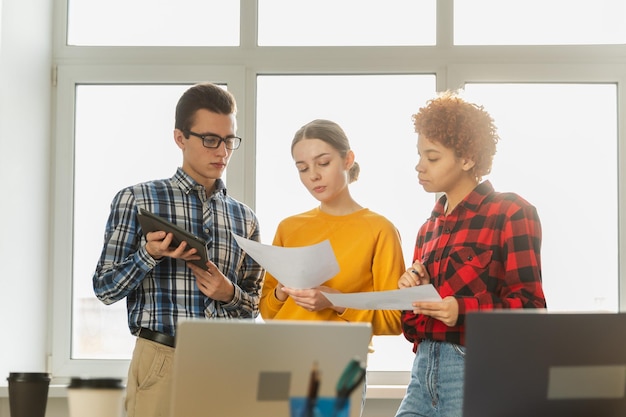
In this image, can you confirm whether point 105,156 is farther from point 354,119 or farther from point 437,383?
point 437,383

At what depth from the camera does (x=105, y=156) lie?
141 inches

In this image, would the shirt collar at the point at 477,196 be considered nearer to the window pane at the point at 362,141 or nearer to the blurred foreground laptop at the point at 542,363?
the blurred foreground laptop at the point at 542,363

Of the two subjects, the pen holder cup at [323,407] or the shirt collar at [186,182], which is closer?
the pen holder cup at [323,407]

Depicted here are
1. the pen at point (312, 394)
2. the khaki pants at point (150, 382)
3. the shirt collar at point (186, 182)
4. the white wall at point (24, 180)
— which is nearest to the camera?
the pen at point (312, 394)

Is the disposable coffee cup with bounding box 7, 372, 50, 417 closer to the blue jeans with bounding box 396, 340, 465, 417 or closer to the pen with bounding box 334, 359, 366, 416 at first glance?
the pen with bounding box 334, 359, 366, 416

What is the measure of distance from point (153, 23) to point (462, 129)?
1866 millimetres

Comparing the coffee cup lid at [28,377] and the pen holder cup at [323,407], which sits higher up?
the pen holder cup at [323,407]

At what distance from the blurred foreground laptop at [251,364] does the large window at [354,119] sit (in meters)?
2.08

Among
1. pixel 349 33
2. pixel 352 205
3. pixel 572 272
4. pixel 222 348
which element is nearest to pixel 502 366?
pixel 222 348

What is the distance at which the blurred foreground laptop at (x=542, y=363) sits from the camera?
4.38ft

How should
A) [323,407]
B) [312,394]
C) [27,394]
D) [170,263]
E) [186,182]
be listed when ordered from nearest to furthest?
[312,394] < [323,407] < [27,394] < [170,263] < [186,182]

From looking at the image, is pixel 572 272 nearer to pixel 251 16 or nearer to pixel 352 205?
pixel 352 205

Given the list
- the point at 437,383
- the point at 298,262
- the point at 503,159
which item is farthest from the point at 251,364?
the point at 503,159

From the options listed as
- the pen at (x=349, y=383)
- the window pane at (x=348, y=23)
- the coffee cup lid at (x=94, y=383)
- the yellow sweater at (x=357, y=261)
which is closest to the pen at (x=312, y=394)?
the pen at (x=349, y=383)
